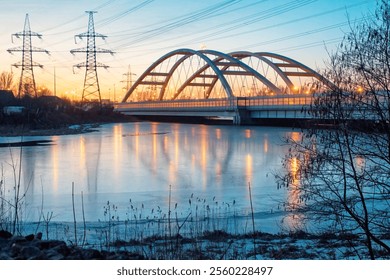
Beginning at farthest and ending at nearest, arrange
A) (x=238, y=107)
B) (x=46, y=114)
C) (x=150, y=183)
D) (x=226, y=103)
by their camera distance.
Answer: (x=226, y=103), (x=238, y=107), (x=46, y=114), (x=150, y=183)

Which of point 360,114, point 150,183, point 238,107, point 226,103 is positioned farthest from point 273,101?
point 360,114

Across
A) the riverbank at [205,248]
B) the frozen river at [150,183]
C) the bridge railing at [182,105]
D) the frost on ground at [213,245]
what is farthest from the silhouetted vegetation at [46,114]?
the riverbank at [205,248]

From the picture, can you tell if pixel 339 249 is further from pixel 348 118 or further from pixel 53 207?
pixel 53 207

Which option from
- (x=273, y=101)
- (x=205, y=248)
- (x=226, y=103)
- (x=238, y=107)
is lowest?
(x=205, y=248)

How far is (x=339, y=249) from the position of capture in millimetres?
4496

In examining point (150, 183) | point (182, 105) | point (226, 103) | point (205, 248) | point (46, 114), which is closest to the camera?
point (205, 248)

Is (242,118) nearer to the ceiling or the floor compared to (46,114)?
nearer to the floor

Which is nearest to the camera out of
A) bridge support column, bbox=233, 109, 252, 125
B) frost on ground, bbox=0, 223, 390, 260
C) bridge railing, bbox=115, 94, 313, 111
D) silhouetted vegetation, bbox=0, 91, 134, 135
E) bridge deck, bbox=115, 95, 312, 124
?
frost on ground, bbox=0, 223, 390, 260

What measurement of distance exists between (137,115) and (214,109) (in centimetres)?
1841

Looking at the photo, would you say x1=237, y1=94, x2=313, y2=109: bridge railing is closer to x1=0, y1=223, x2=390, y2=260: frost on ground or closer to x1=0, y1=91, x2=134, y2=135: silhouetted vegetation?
x1=0, y1=91, x2=134, y2=135: silhouetted vegetation

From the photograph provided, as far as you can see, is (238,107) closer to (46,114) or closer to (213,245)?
(46,114)

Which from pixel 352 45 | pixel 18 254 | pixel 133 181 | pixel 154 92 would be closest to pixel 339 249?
pixel 352 45

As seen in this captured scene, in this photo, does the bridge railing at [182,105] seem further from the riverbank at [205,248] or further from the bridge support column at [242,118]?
the riverbank at [205,248]

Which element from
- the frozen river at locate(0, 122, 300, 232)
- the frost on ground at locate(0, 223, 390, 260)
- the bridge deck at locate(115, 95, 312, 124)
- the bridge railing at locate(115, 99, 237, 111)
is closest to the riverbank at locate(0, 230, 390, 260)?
the frost on ground at locate(0, 223, 390, 260)
